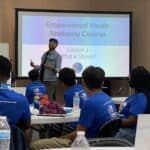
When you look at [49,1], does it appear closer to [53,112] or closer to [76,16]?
[76,16]

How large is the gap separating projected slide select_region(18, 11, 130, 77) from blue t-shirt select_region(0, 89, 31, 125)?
6487 mm

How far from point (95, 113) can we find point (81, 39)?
6782 millimetres

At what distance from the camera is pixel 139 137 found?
214cm

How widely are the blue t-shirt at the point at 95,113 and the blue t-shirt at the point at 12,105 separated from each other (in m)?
0.47

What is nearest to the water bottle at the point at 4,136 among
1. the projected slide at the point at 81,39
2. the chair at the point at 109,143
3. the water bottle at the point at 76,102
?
the chair at the point at 109,143

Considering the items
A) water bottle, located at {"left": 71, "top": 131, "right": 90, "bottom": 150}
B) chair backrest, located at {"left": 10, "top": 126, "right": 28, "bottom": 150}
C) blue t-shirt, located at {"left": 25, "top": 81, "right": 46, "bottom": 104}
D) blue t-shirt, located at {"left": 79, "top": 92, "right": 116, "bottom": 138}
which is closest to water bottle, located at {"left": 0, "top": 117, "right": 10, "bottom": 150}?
chair backrest, located at {"left": 10, "top": 126, "right": 28, "bottom": 150}

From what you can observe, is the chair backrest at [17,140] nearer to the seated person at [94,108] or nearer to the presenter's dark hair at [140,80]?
the seated person at [94,108]

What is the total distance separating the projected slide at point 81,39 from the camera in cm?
1002

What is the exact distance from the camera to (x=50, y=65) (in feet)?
30.7

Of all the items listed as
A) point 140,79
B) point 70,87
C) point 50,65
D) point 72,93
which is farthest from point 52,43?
point 140,79

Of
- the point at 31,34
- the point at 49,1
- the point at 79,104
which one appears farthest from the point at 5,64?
the point at 49,1

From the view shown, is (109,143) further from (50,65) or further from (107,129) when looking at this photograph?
(50,65)

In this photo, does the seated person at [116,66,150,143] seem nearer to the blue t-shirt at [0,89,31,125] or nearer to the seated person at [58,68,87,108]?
the blue t-shirt at [0,89,31,125]

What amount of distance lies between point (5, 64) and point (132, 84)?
1.22 meters
